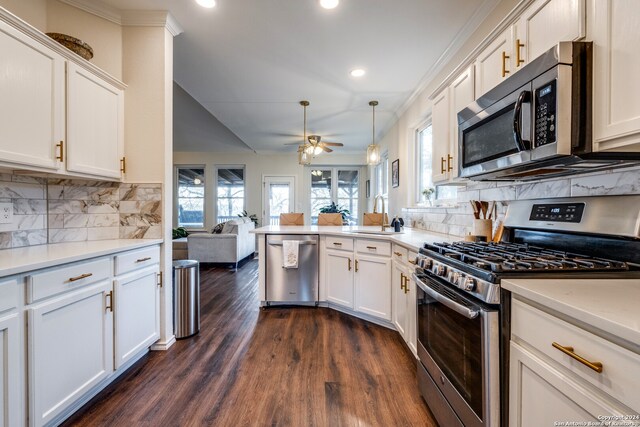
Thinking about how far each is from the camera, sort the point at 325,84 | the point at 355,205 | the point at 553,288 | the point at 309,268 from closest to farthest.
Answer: the point at 553,288, the point at 309,268, the point at 325,84, the point at 355,205

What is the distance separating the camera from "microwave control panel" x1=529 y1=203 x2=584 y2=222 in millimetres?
1295

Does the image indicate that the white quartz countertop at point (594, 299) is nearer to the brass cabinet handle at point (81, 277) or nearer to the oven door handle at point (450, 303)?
the oven door handle at point (450, 303)

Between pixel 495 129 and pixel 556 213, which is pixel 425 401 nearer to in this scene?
pixel 556 213

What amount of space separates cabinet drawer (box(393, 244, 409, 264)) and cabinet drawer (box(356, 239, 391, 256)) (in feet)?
0.35

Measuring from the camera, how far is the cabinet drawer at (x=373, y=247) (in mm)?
2639

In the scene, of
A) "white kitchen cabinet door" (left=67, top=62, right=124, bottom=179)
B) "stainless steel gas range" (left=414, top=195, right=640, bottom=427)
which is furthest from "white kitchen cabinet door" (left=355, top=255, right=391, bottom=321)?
"white kitchen cabinet door" (left=67, top=62, right=124, bottom=179)

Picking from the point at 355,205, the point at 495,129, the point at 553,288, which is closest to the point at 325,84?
the point at 495,129

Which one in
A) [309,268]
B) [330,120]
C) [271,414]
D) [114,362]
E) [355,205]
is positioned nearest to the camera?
[271,414]

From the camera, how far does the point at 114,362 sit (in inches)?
→ 69.8

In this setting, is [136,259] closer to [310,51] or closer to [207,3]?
[207,3]

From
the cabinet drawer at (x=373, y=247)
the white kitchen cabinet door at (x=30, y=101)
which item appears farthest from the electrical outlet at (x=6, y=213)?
the cabinet drawer at (x=373, y=247)

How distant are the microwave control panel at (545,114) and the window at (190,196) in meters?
7.69

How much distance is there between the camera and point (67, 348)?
145 cm

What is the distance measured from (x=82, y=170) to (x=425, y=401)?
8.41 ft
